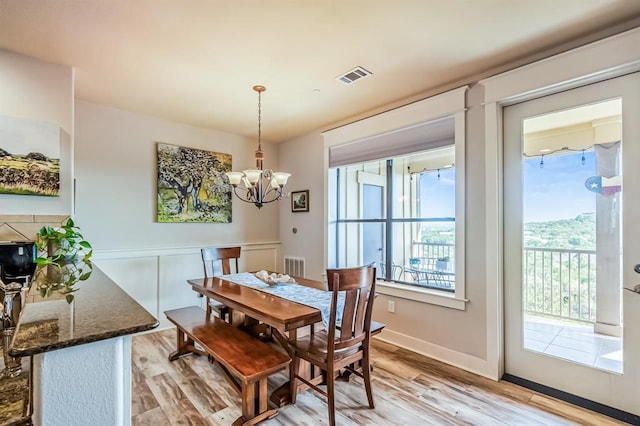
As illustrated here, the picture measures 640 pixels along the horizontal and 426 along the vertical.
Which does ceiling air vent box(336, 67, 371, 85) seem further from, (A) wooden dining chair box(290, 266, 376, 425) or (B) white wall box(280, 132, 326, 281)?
(A) wooden dining chair box(290, 266, 376, 425)

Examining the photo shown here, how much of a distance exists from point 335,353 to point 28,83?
122 inches

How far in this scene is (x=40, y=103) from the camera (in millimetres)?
2529

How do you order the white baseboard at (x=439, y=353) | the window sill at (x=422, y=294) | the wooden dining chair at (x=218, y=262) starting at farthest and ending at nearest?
the wooden dining chair at (x=218, y=262) → the window sill at (x=422, y=294) → the white baseboard at (x=439, y=353)

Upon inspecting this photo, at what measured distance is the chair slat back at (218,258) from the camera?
3.47 metres

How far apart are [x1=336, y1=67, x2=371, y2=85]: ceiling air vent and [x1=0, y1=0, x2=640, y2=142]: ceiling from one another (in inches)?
2.2

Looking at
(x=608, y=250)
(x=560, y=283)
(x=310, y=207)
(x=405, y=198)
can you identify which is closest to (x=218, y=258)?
(x=310, y=207)

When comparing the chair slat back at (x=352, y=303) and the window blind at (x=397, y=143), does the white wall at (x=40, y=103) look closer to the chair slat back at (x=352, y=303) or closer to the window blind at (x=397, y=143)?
the chair slat back at (x=352, y=303)

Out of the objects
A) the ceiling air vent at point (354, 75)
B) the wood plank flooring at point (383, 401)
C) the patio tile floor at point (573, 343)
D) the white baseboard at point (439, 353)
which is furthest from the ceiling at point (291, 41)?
the wood plank flooring at point (383, 401)

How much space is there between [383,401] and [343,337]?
66cm

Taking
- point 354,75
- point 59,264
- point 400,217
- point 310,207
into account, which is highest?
point 354,75

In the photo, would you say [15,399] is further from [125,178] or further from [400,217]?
[400,217]

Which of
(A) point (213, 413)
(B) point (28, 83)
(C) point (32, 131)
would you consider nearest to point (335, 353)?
(A) point (213, 413)

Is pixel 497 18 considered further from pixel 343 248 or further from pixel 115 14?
pixel 343 248

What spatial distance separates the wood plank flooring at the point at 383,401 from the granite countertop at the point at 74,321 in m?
1.40
